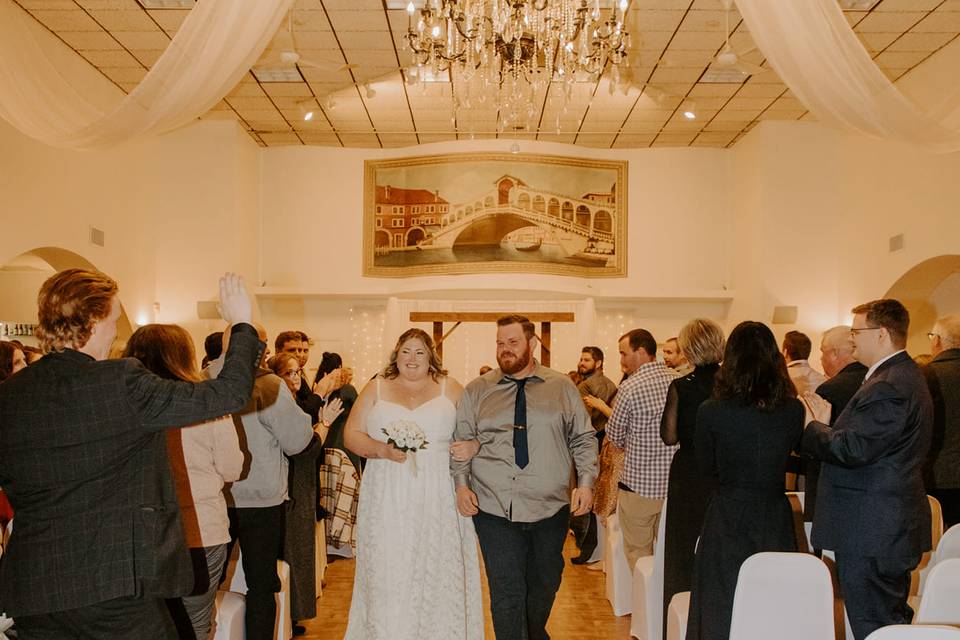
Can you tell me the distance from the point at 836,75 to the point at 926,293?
21.9 ft

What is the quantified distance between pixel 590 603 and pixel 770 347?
2900 mm

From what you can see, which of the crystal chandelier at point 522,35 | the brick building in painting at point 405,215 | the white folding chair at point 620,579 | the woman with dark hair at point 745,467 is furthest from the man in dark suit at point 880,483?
the brick building in painting at point 405,215

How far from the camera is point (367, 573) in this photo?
428 centimetres

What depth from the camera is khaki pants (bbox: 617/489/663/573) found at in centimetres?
517

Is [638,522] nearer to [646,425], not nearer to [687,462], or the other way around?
[646,425]

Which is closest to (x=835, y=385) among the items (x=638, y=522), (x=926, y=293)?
(x=638, y=522)

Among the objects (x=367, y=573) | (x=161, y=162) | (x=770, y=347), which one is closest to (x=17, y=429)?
(x=367, y=573)

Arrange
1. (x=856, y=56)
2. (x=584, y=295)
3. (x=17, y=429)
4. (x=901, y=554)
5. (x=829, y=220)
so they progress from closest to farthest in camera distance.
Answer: (x=17, y=429) → (x=901, y=554) → (x=856, y=56) → (x=829, y=220) → (x=584, y=295)

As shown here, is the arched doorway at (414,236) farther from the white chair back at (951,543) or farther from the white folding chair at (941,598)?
the white folding chair at (941,598)

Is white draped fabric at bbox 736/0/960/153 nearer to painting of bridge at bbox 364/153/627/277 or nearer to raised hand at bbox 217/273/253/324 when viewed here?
raised hand at bbox 217/273/253/324

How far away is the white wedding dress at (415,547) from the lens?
4211 millimetres

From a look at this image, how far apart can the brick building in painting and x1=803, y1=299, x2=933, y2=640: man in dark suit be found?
30.6 feet

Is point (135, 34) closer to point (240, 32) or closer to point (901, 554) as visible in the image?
point (240, 32)

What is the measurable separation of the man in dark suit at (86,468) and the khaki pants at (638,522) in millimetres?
3374
